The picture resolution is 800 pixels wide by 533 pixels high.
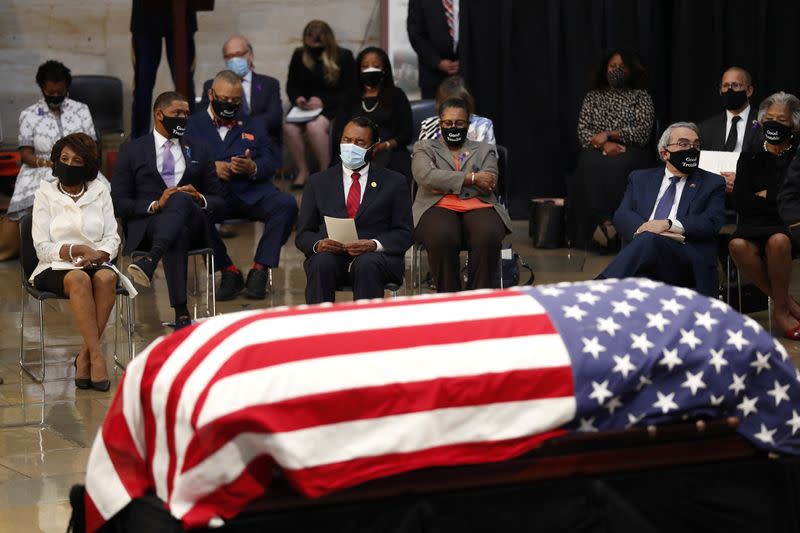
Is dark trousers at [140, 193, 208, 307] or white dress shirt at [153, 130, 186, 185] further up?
white dress shirt at [153, 130, 186, 185]

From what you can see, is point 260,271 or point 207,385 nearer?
point 207,385

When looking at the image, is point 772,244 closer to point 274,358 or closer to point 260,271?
point 260,271

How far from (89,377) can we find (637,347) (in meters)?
3.36

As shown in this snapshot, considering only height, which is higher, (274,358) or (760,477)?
(274,358)

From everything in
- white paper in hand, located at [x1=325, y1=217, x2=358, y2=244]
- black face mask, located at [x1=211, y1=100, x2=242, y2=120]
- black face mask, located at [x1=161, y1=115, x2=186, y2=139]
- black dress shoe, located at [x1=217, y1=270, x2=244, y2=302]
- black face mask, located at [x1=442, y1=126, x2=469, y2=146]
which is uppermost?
black face mask, located at [x1=211, y1=100, x2=242, y2=120]

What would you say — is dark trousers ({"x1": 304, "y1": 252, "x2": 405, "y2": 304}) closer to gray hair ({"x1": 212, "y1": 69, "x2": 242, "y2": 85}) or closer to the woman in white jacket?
the woman in white jacket

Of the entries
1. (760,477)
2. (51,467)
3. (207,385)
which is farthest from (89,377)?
(760,477)

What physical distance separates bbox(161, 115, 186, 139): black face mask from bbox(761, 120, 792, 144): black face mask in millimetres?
3214

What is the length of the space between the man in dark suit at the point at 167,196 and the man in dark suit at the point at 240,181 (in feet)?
1.30

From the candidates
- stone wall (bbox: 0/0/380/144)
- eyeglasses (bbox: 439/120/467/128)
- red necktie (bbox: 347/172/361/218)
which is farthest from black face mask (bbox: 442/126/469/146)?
stone wall (bbox: 0/0/380/144)

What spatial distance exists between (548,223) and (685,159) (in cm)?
248

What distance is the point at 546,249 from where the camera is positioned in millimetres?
9148

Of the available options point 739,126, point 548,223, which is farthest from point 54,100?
point 739,126

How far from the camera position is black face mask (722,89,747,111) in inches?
322
